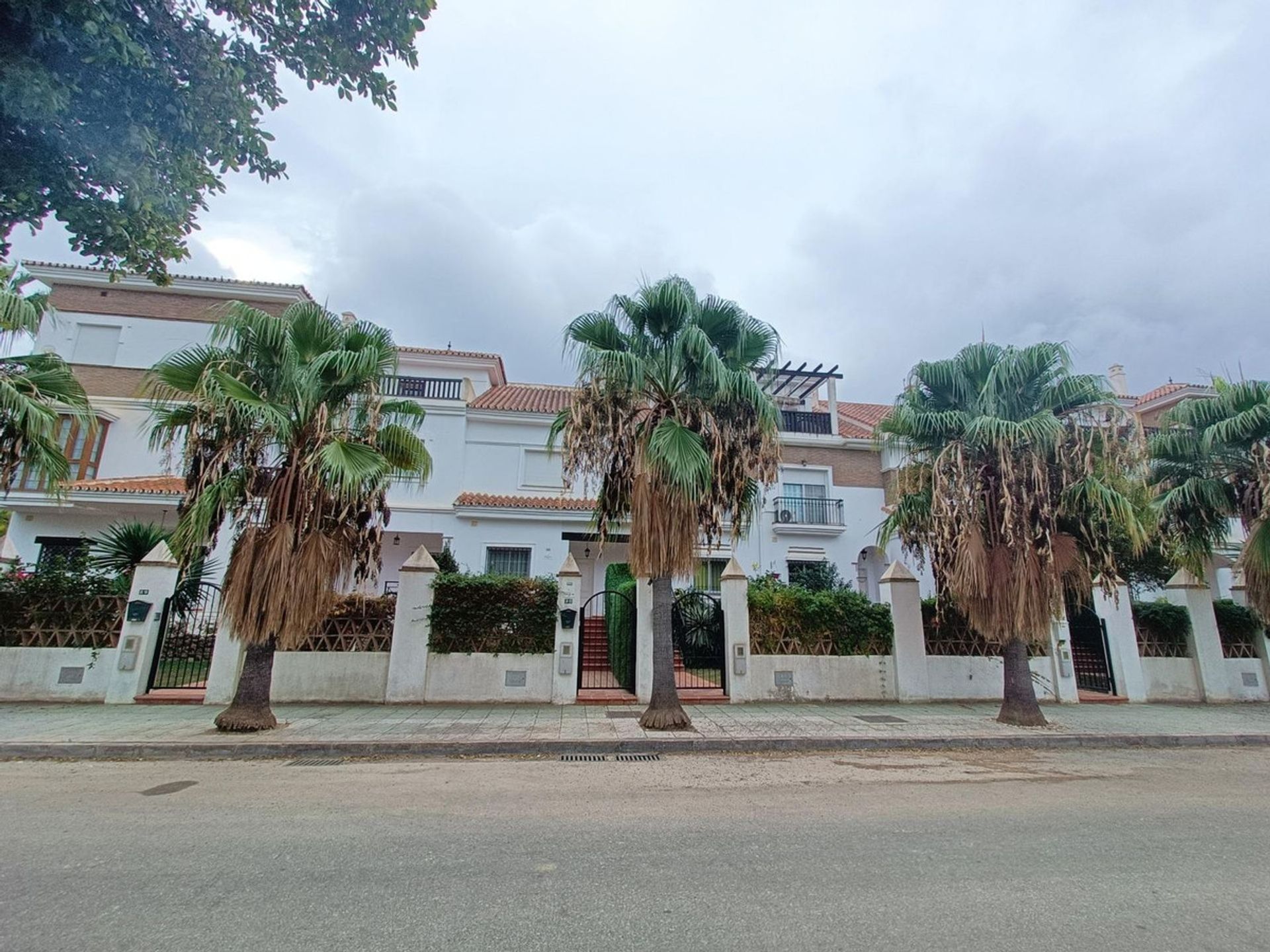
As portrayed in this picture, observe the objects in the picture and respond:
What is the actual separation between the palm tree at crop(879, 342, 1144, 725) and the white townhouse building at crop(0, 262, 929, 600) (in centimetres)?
697

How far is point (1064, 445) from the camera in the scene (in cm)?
988

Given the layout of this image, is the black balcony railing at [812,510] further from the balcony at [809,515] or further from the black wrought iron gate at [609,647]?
the black wrought iron gate at [609,647]

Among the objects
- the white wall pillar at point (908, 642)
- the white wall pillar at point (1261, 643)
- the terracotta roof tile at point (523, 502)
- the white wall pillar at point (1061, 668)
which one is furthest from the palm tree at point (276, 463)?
the white wall pillar at point (1261, 643)

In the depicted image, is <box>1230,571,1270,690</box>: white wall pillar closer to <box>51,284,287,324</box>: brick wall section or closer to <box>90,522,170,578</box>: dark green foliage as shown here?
<box>90,522,170,578</box>: dark green foliage

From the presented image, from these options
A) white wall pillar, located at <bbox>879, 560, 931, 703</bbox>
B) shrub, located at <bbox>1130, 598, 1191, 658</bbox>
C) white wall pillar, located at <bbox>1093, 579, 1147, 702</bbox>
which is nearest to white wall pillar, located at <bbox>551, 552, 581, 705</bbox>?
white wall pillar, located at <bbox>879, 560, 931, 703</bbox>

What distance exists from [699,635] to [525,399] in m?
13.8

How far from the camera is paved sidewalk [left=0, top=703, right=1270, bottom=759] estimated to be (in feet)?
26.6

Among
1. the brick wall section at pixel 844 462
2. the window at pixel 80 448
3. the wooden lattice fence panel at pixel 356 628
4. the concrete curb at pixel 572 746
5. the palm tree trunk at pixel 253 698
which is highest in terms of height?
the brick wall section at pixel 844 462

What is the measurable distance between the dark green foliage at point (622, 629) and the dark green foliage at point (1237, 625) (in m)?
13.4

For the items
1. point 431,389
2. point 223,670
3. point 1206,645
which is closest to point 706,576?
point 223,670

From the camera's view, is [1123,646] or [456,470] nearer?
[1123,646]

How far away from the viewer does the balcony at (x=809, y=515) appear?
2212 centimetres

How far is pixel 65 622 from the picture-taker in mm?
10930

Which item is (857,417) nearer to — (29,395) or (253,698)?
(253,698)
